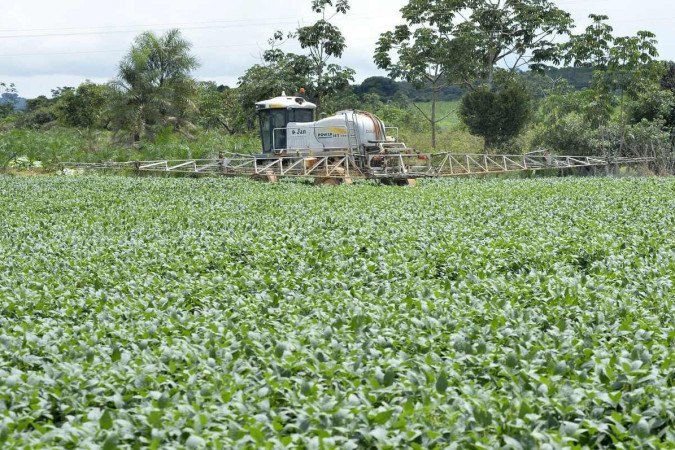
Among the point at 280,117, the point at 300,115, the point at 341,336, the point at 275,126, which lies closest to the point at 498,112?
the point at 300,115

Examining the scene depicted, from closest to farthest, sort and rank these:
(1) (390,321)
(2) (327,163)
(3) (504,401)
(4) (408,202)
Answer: (3) (504,401), (1) (390,321), (4) (408,202), (2) (327,163)

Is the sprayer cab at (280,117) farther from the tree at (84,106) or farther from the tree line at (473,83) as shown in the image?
the tree at (84,106)

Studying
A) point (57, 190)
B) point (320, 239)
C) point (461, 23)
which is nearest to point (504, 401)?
point (320, 239)

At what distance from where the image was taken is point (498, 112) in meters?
41.8

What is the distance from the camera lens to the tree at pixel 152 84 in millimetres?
48000

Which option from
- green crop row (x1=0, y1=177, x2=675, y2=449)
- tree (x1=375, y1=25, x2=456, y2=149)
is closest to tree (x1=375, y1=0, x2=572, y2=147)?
tree (x1=375, y1=25, x2=456, y2=149)

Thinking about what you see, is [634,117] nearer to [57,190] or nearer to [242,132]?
[242,132]

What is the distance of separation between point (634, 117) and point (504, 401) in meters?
38.3

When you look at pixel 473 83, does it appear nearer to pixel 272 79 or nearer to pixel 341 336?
pixel 272 79

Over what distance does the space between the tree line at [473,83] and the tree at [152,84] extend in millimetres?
60

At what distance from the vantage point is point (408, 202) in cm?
1894

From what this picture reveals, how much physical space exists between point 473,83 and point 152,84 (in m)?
18.5

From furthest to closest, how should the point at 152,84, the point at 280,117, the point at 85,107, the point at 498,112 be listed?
the point at 85,107
the point at 152,84
the point at 498,112
the point at 280,117

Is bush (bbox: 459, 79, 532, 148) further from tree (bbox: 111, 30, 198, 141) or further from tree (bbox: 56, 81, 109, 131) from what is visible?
tree (bbox: 56, 81, 109, 131)
